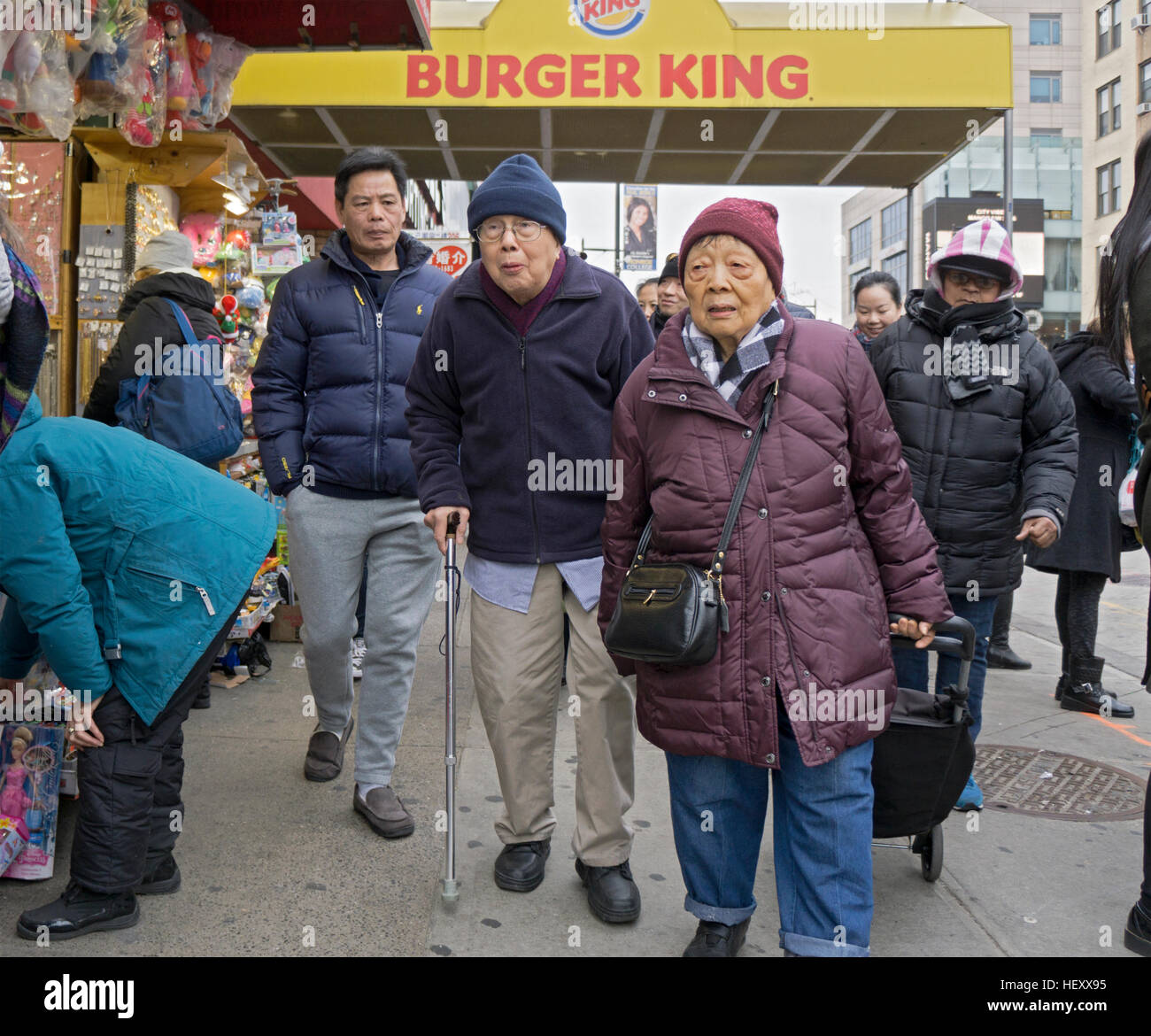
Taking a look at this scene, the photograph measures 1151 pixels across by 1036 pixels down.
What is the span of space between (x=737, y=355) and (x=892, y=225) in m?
73.2

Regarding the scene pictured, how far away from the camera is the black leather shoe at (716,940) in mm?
2891

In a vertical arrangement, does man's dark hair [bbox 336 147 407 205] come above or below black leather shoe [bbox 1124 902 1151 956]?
above

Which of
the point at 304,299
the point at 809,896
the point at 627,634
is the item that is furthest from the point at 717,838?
the point at 304,299

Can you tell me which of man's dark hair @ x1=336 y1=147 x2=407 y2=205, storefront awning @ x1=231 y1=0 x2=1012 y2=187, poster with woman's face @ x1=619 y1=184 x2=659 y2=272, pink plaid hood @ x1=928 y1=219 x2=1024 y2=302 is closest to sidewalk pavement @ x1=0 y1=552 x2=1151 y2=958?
pink plaid hood @ x1=928 y1=219 x2=1024 y2=302

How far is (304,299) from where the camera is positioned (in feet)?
13.5

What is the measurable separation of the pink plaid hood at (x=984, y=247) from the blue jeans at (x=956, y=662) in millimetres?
1169

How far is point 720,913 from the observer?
2883 millimetres

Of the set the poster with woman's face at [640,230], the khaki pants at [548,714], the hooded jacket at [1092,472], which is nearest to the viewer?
the khaki pants at [548,714]

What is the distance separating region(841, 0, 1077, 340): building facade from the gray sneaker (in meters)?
53.4

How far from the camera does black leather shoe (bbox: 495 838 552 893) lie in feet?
11.2

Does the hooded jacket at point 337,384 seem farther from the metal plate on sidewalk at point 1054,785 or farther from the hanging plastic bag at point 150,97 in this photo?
the metal plate on sidewalk at point 1054,785

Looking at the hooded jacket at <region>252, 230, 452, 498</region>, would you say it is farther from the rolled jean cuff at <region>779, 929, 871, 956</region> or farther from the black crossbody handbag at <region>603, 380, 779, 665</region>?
the rolled jean cuff at <region>779, 929, 871, 956</region>

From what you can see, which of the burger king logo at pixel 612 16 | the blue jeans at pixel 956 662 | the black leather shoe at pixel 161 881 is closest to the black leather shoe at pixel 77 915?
the black leather shoe at pixel 161 881

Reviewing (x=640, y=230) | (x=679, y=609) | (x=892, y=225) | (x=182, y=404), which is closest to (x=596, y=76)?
(x=182, y=404)
